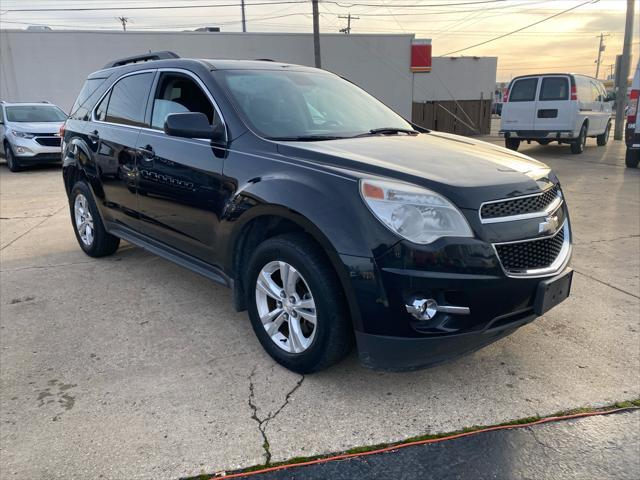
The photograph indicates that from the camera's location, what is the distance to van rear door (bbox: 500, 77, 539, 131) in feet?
45.9

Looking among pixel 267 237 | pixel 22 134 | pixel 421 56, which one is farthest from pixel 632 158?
pixel 22 134

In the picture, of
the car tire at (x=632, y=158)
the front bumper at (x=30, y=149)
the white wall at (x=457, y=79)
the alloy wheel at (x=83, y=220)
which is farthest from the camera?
the white wall at (x=457, y=79)

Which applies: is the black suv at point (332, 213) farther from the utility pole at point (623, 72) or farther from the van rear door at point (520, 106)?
the utility pole at point (623, 72)

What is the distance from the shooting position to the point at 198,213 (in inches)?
138

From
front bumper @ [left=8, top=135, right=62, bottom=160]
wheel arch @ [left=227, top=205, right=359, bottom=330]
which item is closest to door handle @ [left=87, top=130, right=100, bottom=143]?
wheel arch @ [left=227, top=205, right=359, bottom=330]

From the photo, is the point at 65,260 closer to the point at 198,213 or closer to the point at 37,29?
the point at 198,213

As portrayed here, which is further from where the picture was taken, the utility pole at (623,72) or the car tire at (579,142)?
the utility pole at (623,72)

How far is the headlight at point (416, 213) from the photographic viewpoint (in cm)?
248

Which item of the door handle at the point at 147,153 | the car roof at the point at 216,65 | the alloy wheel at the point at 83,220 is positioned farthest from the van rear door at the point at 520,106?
the door handle at the point at 147,153

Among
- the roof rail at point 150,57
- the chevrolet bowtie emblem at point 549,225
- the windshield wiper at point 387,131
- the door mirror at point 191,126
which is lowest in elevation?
the chevrolet bowtie emblem at point 549,225

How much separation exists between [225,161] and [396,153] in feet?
3.52

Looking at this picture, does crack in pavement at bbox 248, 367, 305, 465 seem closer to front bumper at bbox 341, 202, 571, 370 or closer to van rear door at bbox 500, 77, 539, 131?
front bumper at bbox 341, 202, 571, 370

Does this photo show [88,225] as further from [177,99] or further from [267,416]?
[267,416]

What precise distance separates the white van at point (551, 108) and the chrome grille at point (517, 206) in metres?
12.1
